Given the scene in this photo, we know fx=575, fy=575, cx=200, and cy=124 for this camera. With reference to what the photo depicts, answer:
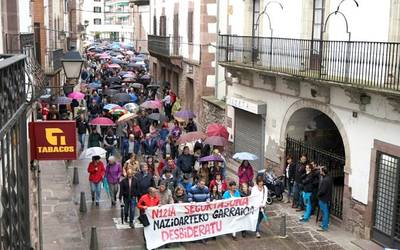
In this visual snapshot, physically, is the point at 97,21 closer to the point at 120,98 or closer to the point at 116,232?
the point at 120,98

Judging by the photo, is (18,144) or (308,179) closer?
(18,144)

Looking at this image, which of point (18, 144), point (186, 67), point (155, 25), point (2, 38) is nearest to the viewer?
point (18, 144)

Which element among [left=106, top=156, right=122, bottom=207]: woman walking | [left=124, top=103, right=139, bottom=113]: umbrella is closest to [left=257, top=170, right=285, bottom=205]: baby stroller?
[left=106, top=156, right=122, bottom=207]: woman walking

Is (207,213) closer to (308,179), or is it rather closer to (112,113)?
(308,179)

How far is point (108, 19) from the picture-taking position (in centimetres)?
13112

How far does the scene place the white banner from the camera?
1295 cm

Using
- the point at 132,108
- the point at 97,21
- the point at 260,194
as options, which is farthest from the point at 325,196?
the point at 97,21

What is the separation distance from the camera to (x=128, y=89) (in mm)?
34031

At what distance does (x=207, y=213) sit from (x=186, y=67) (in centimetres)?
1828

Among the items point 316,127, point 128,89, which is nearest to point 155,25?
point 128,89

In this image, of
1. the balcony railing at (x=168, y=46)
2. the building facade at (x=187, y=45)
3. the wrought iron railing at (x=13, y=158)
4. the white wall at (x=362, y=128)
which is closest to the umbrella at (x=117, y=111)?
the building facade at (x=187, y=45)

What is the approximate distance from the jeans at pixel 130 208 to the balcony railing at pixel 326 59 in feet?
18.7

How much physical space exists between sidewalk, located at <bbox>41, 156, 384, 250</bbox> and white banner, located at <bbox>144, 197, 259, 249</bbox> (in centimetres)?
27

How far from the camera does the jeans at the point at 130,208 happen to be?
14.2m
